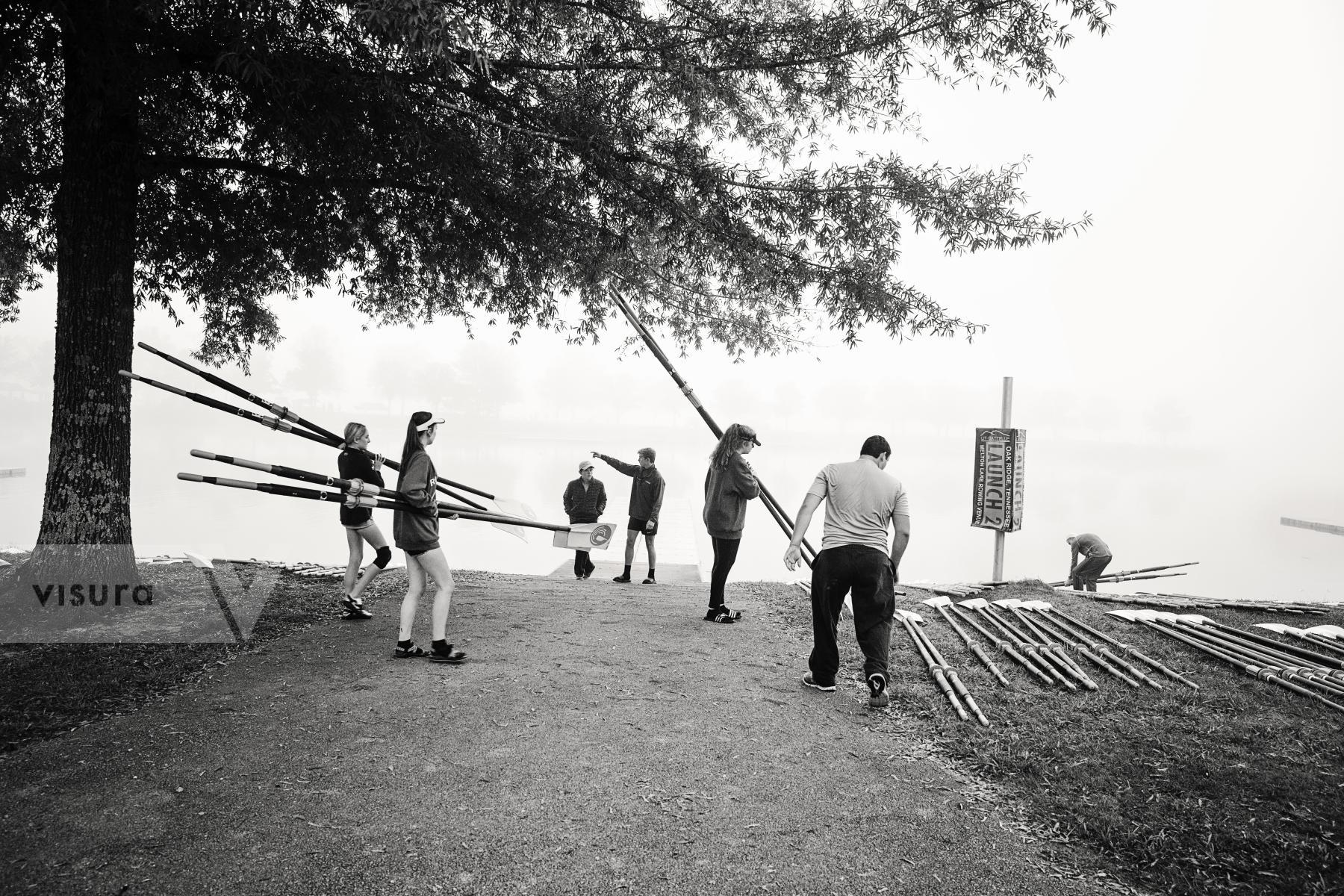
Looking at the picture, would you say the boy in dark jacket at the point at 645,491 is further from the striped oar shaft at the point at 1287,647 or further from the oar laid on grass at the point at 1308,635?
the oar laid on grass at the point at 1308,635

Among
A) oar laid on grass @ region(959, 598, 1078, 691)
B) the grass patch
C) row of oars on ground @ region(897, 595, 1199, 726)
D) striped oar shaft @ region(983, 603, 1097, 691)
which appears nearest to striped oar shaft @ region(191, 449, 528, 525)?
the grass patch

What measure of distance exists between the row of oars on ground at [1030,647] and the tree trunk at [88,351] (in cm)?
678

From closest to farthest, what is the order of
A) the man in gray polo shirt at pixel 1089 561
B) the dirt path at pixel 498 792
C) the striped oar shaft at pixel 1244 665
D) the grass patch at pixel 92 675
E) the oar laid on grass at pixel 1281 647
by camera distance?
the dirt path at pixel 498 792 < the grass patch at pixel 92 675 < the striped oar shaft at pixel 1244 665 < the oar laid on grass at pixel 1281 647 < the man in gray polo shirt at pixel 1089 561

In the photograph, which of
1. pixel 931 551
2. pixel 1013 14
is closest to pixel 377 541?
pixel 1013 14

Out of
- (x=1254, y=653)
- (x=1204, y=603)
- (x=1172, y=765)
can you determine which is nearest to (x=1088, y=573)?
(x=1204, y=603)

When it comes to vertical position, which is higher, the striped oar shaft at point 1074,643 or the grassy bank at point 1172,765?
the striped oar shaft at point 1074,643

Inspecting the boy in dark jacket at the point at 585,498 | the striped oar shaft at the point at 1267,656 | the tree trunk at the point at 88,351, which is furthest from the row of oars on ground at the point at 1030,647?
the tree trunk at the point at 88,351

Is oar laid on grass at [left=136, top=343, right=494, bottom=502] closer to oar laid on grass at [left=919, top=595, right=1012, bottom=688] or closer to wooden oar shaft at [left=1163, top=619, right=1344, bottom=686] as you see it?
oar laid on grass at [left=919, top=595, right=1012, bottom=688]

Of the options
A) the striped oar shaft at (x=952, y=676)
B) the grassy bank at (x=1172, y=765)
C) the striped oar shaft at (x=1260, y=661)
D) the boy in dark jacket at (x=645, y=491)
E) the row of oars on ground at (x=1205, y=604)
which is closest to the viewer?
the grassy bank at (x=1172, y=765)

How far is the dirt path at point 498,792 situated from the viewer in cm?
287

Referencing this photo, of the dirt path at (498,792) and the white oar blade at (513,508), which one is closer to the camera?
the dirt path at (498,792)

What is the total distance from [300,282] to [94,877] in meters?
8.99

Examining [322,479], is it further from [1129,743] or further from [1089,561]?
[1089,561]

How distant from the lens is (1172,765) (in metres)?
3.84
